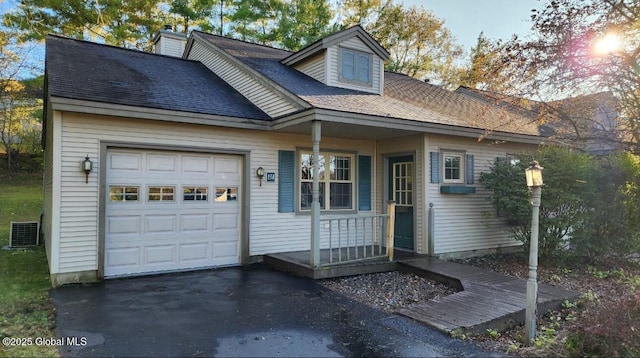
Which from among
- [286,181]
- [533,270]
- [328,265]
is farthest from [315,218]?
[533,270]

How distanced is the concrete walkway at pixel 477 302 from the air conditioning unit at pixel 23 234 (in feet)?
30.1

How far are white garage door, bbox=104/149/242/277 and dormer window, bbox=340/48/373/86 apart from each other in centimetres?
327

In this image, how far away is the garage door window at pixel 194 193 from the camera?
712cm

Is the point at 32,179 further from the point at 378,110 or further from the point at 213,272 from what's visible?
the point at 378,110

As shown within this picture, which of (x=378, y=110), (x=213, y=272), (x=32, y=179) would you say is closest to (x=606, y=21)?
(x=378, y=110)

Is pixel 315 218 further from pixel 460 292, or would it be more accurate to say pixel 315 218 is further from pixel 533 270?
pixel 533 270

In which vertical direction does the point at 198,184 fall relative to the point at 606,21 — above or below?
below

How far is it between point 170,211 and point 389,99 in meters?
5.26

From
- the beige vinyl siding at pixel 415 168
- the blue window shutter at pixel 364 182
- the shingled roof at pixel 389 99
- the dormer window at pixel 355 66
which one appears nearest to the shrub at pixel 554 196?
the shingled roof at pixel 389 99

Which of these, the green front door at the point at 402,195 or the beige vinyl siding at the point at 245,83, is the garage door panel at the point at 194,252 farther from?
the green front door at the point at 402,195

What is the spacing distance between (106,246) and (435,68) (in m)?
18.9

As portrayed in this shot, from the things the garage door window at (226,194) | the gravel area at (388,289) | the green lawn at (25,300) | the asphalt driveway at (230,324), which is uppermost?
the garage door window at (226,194)

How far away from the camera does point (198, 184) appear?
7215 millimetres

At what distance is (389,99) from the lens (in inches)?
357
